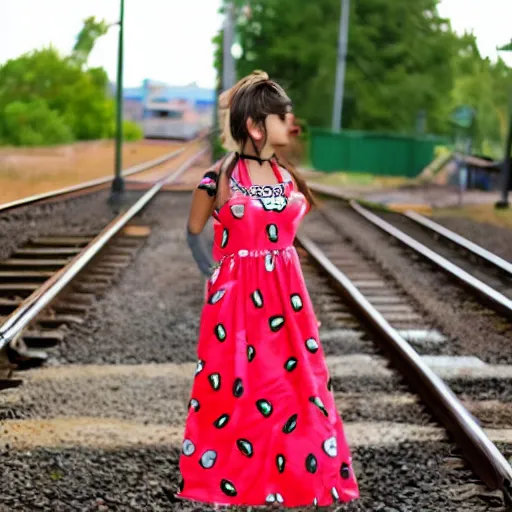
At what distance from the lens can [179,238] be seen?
850cm

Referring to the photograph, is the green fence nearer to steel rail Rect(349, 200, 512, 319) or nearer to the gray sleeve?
steel rail Rect(349, 200, 512, 319)

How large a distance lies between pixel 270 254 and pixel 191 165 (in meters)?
14.1

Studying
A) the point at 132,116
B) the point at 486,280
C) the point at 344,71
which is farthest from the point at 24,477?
the point at 344,71

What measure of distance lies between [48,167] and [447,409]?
2.98 meters

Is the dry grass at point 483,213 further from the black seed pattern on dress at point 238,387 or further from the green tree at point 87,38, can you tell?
the black seed pattern on dress at point 238,387

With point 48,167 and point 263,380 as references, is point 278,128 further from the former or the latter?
point 48,167

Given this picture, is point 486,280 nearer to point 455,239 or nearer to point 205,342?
point 455,239

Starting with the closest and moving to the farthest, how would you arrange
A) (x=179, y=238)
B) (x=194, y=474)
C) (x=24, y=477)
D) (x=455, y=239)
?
(x=194, y=474)
(x=24, y=477)
(x=455, y=239)
(x=179, y=238)

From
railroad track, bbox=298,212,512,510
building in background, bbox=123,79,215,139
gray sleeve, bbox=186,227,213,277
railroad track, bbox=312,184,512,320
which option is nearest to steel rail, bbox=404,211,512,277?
railroad track, bbox=312,184,512,320

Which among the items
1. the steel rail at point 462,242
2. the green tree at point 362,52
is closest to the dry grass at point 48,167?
the steel rail at point 462,242

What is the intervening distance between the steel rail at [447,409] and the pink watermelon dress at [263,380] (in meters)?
0.69

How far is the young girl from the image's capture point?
2.35 metres

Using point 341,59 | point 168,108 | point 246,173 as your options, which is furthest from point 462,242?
point 341,59

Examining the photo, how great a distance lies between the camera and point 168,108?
1045 centimetres
